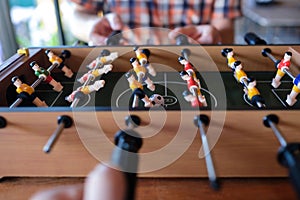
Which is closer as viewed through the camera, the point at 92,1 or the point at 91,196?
the point at 91,196

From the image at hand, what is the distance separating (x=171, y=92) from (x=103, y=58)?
0.27 metres

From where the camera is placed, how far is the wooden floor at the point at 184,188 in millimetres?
646

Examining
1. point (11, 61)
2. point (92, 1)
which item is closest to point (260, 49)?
point (11, 61)

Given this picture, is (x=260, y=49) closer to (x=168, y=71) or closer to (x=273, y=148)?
(x=168, y=71)

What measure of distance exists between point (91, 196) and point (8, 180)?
348 mm

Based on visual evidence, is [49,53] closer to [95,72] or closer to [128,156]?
[95,72]

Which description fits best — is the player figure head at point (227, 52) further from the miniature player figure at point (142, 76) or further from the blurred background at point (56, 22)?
the blurred background at point (56, 22)

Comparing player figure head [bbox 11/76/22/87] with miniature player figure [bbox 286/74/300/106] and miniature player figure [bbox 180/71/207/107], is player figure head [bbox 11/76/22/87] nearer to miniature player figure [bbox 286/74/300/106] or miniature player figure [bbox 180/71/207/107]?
miniature player figure [bbox 180/71/207/107]

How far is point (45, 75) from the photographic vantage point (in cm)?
93

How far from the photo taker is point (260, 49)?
105 cm

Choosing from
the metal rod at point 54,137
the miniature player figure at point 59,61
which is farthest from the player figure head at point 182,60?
the metal rod at point 54,137

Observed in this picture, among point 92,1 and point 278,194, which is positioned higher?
point 92,1

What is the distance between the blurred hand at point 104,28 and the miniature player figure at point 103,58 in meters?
0.37

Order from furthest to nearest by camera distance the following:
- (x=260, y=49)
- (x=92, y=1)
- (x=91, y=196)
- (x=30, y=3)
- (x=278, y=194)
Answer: (x=30, y=3) → (x=92, y=1) → (x=260, y=49) → (x=278, y=194) → (x=91, y=196)
